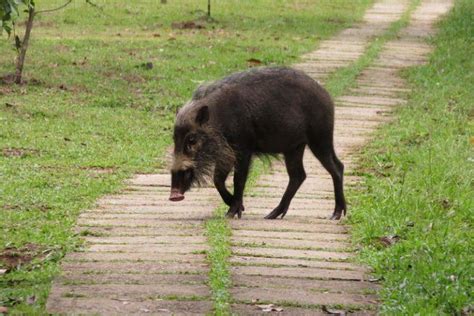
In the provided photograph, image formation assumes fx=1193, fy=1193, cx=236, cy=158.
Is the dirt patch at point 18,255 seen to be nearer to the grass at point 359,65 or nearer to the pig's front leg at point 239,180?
the pig's front leg at point 239,180

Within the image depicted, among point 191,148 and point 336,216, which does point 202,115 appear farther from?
point 336,216

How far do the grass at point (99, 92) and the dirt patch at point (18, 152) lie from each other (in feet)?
0.04

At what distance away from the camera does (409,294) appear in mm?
6660

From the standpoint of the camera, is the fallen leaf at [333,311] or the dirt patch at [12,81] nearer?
the fallen leaf at [333,311]

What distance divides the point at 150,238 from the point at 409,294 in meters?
2.13

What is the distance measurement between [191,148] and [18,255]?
188cm

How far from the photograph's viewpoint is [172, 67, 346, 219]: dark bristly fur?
9062 mm

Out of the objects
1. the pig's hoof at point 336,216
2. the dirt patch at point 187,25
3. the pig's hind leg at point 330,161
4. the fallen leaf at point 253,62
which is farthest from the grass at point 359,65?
the pig's hoof at point 336,216

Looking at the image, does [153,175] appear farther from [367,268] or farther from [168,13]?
[168,13]

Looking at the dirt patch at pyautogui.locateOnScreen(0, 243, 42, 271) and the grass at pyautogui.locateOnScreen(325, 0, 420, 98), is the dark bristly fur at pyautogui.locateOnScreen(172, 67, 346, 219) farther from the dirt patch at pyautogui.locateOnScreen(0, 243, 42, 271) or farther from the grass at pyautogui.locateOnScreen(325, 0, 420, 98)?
the grass at pyautogui.locateOnScreen(325, 0, 420, 98)

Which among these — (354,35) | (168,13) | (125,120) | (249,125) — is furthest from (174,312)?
(168,13)

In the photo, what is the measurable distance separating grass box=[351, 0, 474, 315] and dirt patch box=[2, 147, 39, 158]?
325cm

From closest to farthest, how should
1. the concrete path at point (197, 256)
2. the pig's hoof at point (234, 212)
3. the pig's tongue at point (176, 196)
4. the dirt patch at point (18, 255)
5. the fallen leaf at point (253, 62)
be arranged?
the concrete path at point (197, 256) < the dirt patch at point (18, 255) < the pig's tongue at point (176, 196) < the pig's hoof at point (234, 212) < the fallen leaf at point (253, 62)

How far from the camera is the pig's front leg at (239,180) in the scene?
9234 mm
